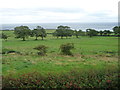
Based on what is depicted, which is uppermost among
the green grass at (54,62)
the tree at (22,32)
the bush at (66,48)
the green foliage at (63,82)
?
the tree at (22,32)

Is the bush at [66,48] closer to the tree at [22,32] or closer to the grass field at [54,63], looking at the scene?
the grass field at [54,63]

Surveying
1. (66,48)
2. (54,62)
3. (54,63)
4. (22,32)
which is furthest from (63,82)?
(22,32)

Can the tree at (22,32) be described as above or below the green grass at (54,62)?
above

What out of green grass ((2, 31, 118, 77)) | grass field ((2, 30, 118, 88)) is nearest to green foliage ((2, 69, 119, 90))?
grass field ((2, 30, 118, 88))

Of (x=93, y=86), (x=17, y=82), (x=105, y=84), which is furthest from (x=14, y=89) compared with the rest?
(x=105, y=84)

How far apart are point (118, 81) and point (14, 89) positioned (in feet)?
19.7

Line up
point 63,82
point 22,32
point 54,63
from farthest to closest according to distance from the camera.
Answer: point 22,32
point 54,63
point 63,82

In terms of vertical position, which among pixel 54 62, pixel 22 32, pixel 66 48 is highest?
pixel 22 32

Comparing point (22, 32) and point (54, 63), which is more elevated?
point (22, 32)

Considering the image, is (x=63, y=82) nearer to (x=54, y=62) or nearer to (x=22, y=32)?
(x=54, y=62)

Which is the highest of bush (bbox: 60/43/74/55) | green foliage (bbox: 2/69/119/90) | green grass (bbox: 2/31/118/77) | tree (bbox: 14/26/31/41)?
tree (bbox: 14/26/31/41)

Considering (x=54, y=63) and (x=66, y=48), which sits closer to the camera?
(x=54, y=63)

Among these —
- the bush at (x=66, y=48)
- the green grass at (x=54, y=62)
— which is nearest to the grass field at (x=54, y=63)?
the green grass at (x=54, y=62)

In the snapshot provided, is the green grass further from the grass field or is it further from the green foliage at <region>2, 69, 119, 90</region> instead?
the green foliage at <region>2, 69, 119, 90</region>
